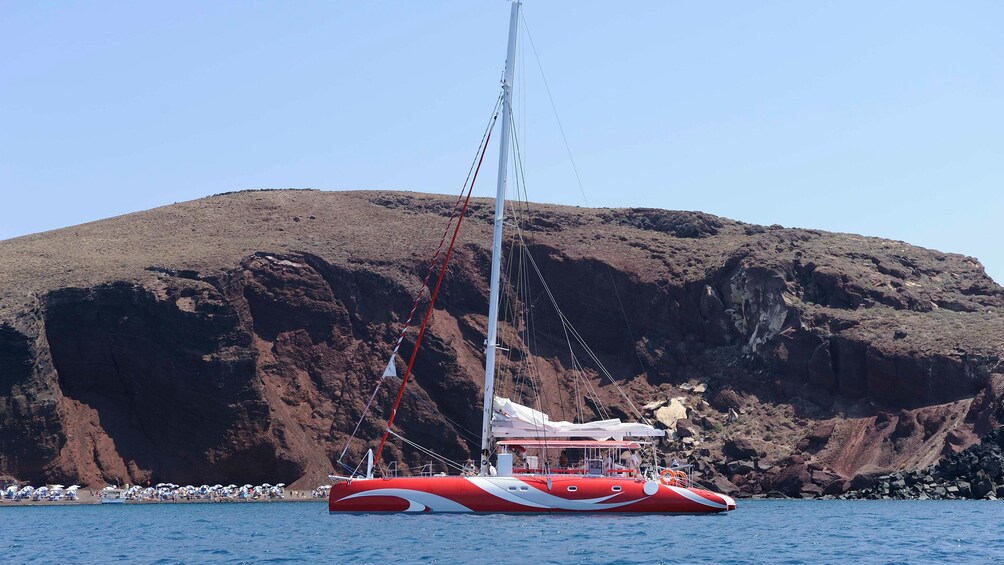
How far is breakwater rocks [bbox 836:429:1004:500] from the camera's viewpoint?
6112 cm

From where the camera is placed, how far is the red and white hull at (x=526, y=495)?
41531mm

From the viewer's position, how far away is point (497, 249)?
43.3 metres

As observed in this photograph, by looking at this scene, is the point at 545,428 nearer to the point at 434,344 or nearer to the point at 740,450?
the point at 740,450

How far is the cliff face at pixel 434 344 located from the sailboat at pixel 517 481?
1025 inches

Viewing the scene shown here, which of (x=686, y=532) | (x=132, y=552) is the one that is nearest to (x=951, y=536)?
(x=686, y=532)

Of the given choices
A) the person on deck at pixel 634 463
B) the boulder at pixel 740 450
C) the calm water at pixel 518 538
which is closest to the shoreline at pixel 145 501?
the calm water at pixel 518 538

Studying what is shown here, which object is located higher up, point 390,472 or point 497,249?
point 497,249

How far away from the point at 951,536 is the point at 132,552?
77.7ft

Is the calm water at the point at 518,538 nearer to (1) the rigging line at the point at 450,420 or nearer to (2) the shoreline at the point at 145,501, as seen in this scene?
(2) the shoreline at the point at 145,501

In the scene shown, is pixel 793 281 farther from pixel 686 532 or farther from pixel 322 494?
pixel 686 532

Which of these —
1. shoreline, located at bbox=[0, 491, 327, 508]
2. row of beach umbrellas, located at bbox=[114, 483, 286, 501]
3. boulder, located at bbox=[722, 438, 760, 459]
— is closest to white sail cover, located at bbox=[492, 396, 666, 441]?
shoreline, located at bbox=[0, 491, 327, 508]

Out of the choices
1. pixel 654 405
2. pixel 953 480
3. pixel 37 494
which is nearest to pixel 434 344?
pixel 654 405

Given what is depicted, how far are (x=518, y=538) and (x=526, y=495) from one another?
651cm

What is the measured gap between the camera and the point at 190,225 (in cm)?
9388
